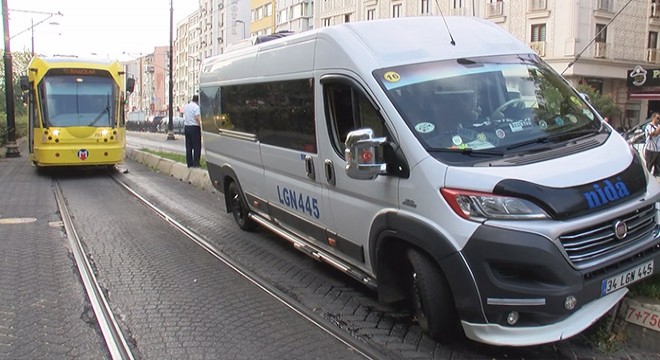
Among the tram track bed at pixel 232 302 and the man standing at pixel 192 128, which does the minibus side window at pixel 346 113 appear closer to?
the tram track bed at pixel 232 302

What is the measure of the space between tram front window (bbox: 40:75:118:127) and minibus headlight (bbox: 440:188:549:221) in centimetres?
1269

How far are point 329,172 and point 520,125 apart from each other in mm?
1711

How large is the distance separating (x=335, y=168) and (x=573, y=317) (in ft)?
7.44

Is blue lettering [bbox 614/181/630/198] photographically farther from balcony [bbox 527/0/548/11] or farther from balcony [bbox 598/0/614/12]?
balcony [bbox 598/0/614/12]

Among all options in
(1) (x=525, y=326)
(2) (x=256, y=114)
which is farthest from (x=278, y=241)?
(1) (x=525, y=326)

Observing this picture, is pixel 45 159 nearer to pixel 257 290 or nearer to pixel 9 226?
pixel 9 226

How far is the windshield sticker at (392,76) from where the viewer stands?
14.5ft

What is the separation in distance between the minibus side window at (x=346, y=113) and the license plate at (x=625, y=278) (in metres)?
1.80

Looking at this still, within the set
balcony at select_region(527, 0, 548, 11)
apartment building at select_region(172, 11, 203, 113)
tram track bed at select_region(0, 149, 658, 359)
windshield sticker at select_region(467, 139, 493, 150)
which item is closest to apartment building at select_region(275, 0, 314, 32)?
balcony at select_region(527, 0, 548, 11)

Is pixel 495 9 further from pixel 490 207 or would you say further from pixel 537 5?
pixel 490 207

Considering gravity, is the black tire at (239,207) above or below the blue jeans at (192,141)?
below

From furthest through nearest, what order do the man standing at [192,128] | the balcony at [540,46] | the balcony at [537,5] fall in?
the balcony at [540,46] < the balcony at [537,5] < the man standing at [192,128]

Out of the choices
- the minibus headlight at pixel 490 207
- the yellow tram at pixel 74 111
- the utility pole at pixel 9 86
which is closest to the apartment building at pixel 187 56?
the utility pole at pixel 9 86

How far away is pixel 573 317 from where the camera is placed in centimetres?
365
